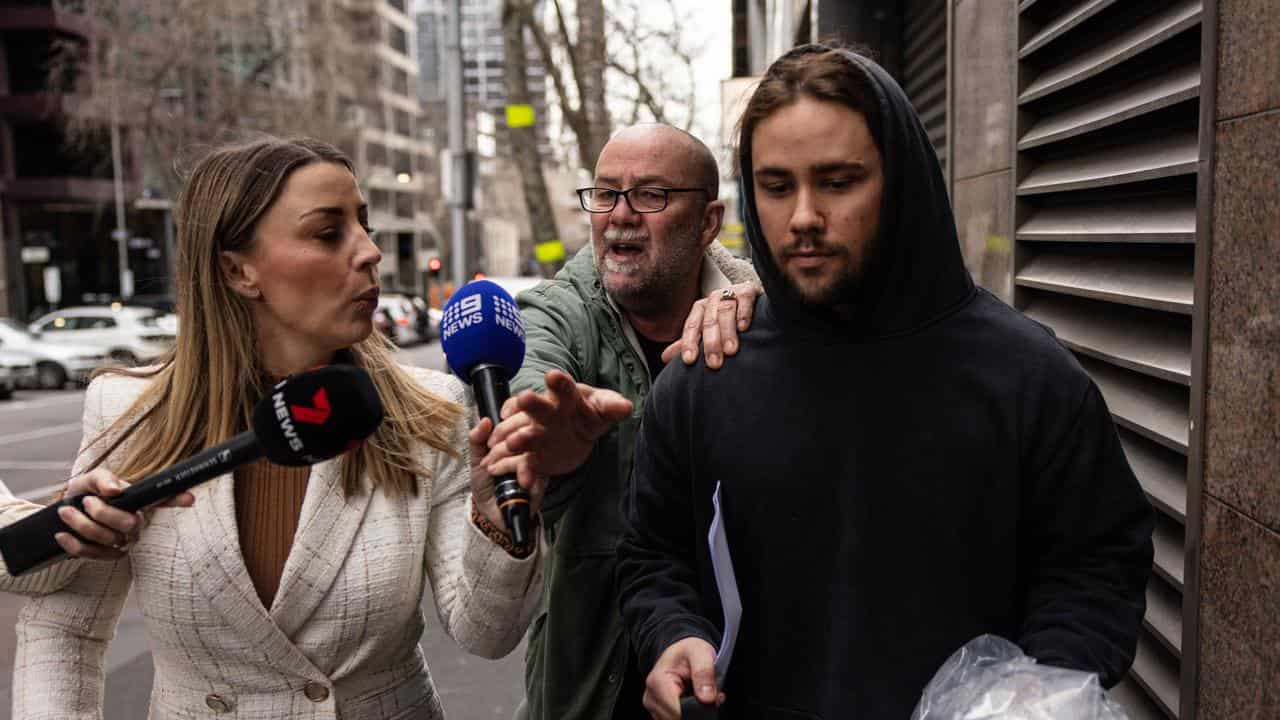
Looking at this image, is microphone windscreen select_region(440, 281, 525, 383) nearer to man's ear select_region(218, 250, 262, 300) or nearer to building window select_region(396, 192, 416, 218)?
man's ear select_region(218, 250, 262, 300)

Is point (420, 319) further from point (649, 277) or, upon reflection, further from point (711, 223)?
point (649, 277)

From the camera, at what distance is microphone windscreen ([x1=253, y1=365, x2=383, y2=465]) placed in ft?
5.70

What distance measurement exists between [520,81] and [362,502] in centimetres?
1455

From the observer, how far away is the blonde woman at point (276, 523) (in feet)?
7.43

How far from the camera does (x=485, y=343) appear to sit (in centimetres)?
212

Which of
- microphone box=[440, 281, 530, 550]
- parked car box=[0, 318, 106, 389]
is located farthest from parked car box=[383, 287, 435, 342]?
microphone box=[440, 281, 530, 550]

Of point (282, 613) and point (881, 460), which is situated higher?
point (881, 460)

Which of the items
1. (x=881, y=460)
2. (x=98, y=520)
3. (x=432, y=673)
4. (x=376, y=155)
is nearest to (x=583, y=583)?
(x=881, y=460)

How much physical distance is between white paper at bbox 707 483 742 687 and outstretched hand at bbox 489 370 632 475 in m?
0.28

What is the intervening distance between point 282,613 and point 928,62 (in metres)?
5.46

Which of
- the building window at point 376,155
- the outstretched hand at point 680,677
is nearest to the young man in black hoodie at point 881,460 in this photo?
the outstretched hand at point 680,677

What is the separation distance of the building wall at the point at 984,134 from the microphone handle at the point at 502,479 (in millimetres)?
2161

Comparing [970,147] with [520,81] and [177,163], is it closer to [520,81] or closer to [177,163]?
[177,163]

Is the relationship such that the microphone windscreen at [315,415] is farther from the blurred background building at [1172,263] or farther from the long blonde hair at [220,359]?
the blurred background building at [1172,263]
